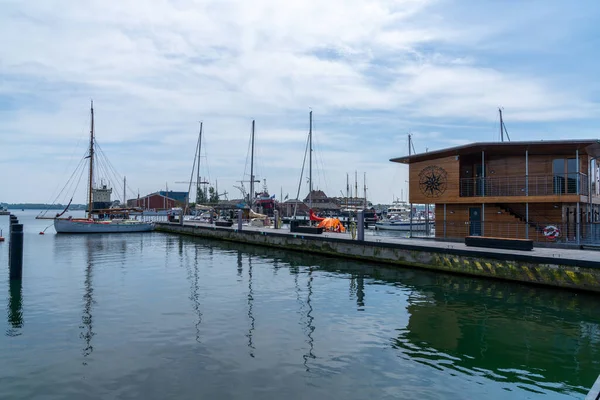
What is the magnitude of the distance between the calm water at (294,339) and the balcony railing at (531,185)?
9.07 m

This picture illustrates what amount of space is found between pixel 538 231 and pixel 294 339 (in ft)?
69.0

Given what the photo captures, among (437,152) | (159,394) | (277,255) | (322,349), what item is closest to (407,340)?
(322,349)

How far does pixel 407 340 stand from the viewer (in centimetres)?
1255

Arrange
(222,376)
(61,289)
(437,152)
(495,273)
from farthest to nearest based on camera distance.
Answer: (437,152)
(495,273)
(61,289)
(222,376)

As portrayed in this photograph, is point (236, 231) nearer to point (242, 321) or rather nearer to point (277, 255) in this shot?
point (277, 255)

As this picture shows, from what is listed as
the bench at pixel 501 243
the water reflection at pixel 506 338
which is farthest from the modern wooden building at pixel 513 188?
the water reflection at pixel 506 338

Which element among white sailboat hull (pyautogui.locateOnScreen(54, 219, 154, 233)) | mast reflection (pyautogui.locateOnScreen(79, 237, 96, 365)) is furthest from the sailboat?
mast reflection (pyautogui.locateOnScreen(79, 237, 96, 365))

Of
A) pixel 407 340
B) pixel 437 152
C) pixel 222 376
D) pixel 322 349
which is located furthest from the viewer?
pixel 437 152

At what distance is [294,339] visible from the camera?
12.5m

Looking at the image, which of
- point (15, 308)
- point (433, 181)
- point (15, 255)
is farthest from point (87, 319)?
point (433, 181)

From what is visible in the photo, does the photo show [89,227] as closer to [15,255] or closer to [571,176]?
[15,255]

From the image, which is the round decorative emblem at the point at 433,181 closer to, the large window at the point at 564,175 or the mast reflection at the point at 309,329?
the large window at the point at 564,175

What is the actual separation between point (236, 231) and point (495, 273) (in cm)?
2986

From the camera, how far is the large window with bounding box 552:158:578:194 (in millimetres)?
27109
